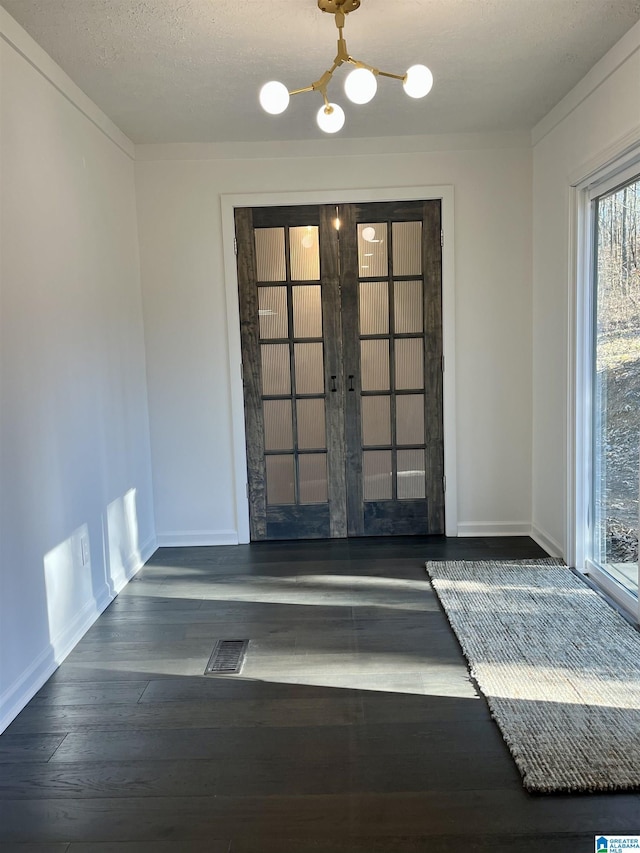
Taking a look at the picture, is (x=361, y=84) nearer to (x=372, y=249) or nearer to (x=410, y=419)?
(x=372, y=249)

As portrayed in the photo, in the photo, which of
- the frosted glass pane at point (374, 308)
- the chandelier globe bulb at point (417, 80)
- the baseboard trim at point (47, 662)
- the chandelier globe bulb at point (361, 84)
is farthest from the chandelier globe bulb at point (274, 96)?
the baseboard trim at point (47, 662)

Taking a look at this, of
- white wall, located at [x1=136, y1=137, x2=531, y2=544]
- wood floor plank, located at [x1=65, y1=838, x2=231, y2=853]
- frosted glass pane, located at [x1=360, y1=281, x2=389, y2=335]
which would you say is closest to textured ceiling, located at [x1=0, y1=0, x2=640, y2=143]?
white wall, located at [x1=136, y1=137, x2=531, y2=544]

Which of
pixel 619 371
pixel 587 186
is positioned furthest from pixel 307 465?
pixel 587 186

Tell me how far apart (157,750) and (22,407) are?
4.56ft

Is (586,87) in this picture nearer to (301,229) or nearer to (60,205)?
(301,229)

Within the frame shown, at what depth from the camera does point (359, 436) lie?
465cm

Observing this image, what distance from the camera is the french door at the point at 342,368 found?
4.50 m

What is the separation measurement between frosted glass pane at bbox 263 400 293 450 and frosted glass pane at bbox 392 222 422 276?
1179 millimetres

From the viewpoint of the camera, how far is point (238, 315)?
455 cm

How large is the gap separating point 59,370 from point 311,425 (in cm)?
194

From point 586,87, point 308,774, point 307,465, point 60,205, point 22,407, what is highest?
point 586,87

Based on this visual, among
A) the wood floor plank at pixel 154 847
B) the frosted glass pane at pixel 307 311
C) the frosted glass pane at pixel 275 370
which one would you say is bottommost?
the wood floor plank at pixel 154 847

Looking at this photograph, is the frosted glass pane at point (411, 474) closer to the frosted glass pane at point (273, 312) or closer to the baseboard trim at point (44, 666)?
the frosted glass pane at point (273, 312)

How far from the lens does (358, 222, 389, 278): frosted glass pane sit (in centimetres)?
450
